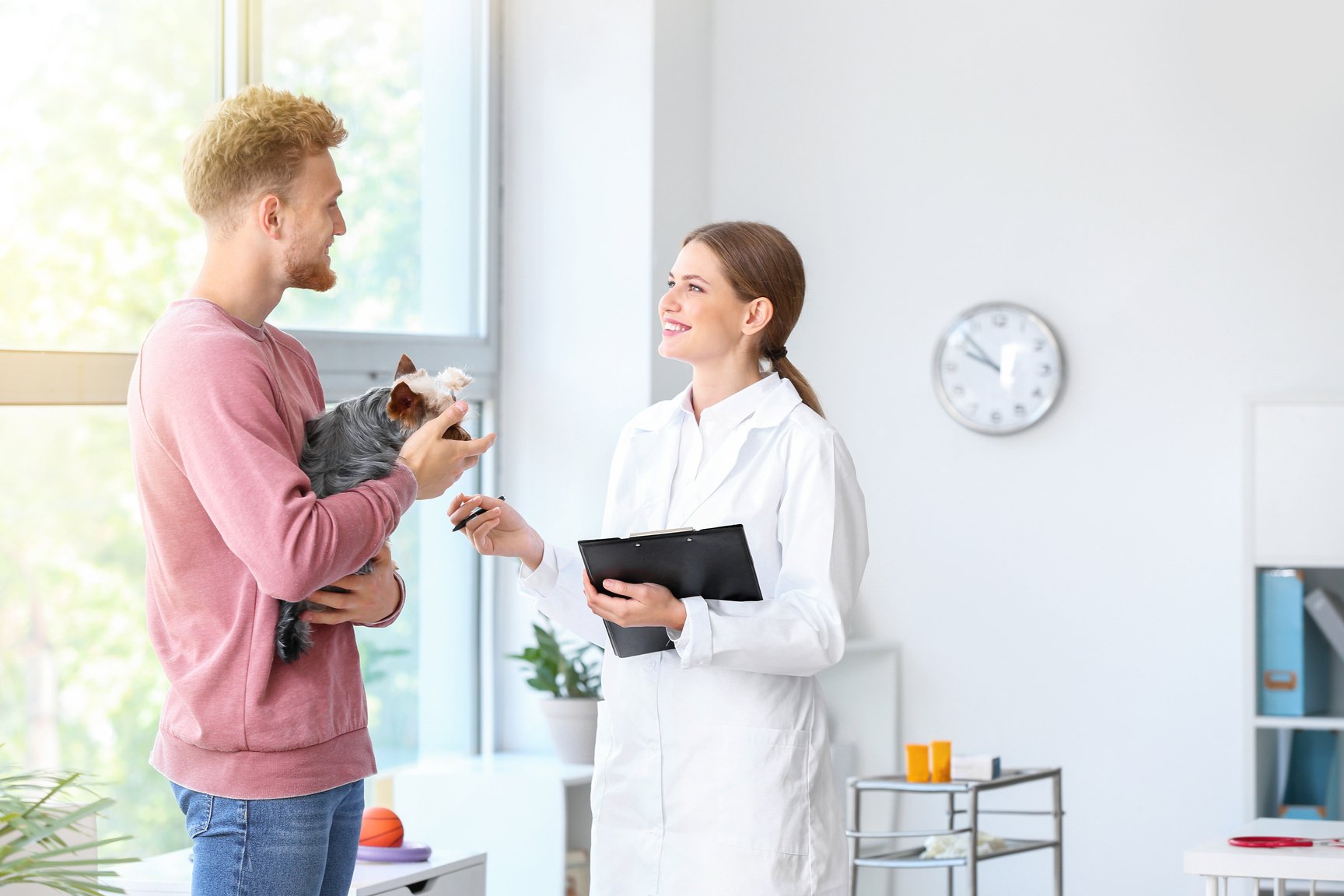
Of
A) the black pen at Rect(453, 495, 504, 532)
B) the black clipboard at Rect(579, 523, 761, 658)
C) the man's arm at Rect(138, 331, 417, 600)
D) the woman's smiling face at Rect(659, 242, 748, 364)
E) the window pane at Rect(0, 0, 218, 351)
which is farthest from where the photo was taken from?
the window pane at Rect(0, 0, 218, 351)

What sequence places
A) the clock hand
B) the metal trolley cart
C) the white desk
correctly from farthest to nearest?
the clock hand
the metal trolley cart
the white desk

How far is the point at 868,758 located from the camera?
14.0 feet

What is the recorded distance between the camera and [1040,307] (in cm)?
415

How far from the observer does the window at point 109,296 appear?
2.77 metres

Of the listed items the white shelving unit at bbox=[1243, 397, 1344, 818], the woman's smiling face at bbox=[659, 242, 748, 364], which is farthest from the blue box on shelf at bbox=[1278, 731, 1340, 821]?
the woman's smiling face at bbox=[659, 242, 748, 364]

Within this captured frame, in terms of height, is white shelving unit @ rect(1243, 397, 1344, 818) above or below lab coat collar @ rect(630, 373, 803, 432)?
below

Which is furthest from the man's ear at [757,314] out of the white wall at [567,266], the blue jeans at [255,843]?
the white wall at [567,266]

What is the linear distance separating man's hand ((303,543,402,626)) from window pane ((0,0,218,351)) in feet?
4.65

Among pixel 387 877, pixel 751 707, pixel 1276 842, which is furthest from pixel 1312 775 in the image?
pixel 387 877

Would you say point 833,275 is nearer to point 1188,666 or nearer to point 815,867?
point 1188,666

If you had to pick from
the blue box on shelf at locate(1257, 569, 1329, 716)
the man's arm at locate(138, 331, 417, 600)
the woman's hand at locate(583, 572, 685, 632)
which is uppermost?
the man's arm at locate(138, 331, 417, 600)

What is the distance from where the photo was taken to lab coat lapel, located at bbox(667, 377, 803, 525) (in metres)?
2.10

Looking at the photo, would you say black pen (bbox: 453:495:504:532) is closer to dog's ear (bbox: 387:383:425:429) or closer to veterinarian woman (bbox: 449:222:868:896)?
veterinarian woman (bbox: 449:222:868:896)

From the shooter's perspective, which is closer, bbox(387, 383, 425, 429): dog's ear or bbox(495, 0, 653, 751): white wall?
bbox(387, 383, 425, 429): dog's ear
